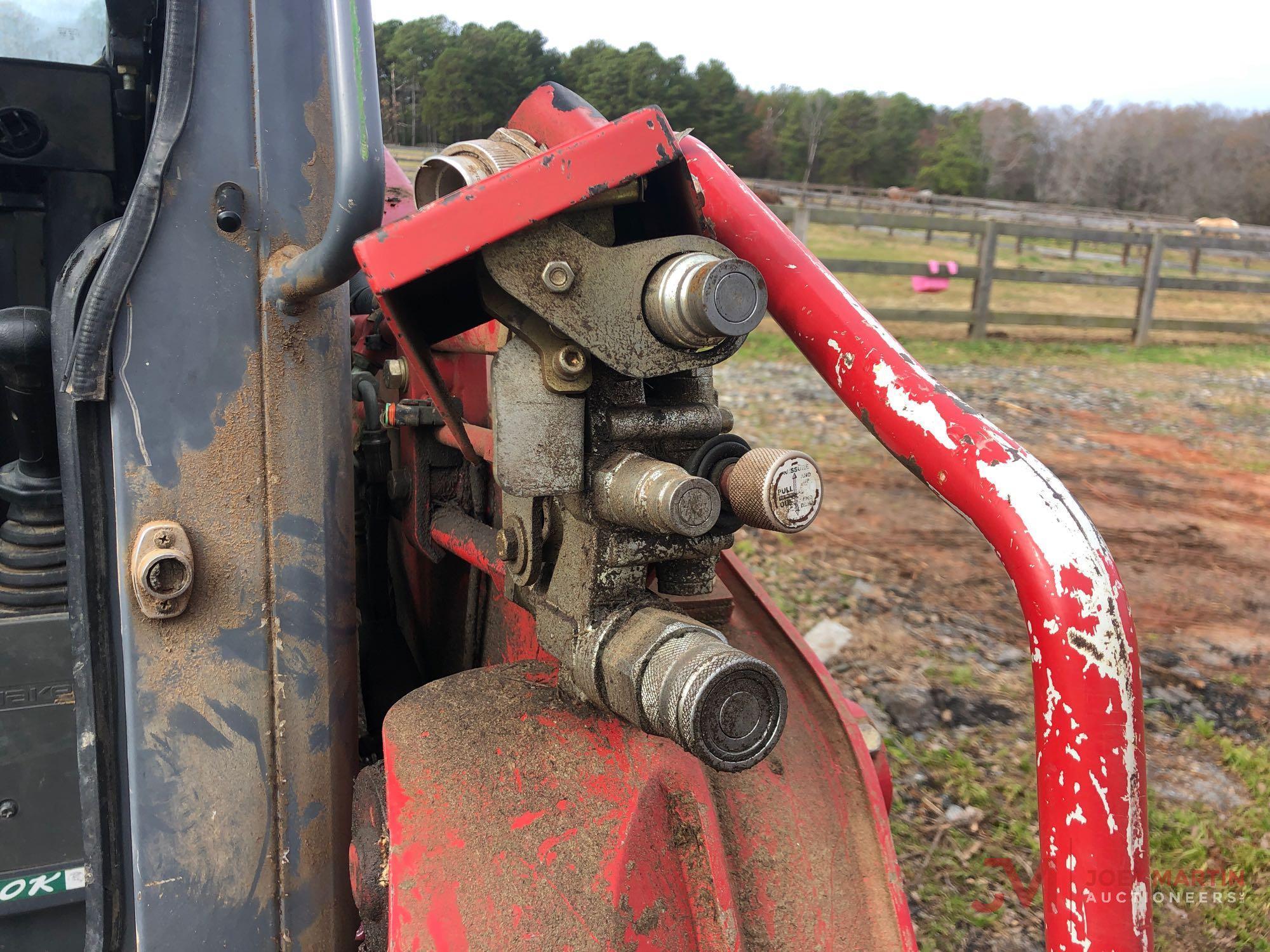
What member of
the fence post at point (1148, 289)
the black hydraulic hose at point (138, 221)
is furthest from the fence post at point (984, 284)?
the black hydraulic hose at point (138, 221)

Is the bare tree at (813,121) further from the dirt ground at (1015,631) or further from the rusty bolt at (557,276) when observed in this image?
the rusty bolt at (557,276)

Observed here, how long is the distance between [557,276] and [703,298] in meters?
0.14

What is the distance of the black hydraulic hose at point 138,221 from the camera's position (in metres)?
1.06

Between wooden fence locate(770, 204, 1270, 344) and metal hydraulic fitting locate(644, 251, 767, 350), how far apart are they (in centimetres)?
889

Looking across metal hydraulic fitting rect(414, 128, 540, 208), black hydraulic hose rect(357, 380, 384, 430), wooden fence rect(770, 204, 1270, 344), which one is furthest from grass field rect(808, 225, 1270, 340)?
metal hydraulic fitting rect(414, 128, 540, 208)

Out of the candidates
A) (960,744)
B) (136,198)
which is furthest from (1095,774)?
(960,744)

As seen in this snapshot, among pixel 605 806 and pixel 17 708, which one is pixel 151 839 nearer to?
pixel 17 708

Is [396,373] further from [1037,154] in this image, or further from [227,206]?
[1037,154]

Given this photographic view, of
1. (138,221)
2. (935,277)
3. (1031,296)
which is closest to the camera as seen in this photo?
(138,221)

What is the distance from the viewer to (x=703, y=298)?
2.59ft

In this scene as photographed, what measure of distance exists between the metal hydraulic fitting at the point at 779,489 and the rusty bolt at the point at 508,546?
1.00 feet

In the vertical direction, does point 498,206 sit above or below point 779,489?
above

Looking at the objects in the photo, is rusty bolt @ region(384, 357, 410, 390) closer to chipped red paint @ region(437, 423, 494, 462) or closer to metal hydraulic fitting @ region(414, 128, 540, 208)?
chipped red paint @ region(437, 423, 494, 462)

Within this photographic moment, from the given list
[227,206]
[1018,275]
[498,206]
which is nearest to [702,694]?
[498,206]
